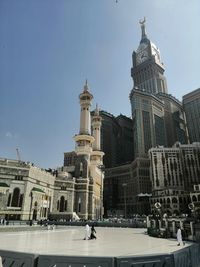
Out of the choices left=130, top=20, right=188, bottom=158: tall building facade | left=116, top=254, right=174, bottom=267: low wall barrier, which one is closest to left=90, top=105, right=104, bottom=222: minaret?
left=130, top=20, right=188, bottom=158: tall building facade

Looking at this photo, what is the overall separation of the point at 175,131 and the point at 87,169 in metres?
100

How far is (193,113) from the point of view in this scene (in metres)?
151

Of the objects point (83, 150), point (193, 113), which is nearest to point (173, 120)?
point (193, 113)

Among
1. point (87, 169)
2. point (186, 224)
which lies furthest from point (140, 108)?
point (186, 224)

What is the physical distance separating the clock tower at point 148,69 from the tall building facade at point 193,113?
24.9 m

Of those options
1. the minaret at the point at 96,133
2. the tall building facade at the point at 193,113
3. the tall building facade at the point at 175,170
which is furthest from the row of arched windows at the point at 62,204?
the tall building facade at the point at 193,113

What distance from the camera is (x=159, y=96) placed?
15800 centimetres

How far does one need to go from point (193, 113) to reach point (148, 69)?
50.5 meters

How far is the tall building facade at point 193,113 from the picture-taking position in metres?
148

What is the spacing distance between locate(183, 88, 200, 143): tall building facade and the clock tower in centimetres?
Result: 2485

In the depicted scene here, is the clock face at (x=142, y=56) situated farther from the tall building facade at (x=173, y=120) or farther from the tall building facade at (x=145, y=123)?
the tall building facade at (x=145, y=123)

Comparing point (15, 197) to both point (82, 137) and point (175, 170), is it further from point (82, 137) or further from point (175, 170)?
point (175, 170)

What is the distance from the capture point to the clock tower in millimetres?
170875

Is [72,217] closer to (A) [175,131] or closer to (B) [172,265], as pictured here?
(B) [172,265]
